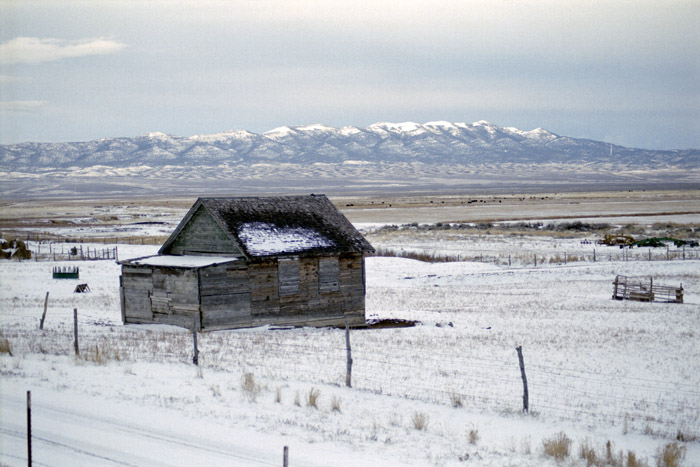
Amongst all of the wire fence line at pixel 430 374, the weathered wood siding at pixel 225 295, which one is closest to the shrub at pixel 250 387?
the wire fence line at pixel 430 374

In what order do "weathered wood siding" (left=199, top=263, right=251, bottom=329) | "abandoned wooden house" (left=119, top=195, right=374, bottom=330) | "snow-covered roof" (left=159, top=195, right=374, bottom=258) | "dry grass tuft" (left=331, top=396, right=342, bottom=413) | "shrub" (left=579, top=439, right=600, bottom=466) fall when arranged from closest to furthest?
"shrub" (left=579, top=439, right=600, bottom=466) < "dry grass tuft" (left=331, top=396, right=342, bottom=413) < "weathered wood siding" (left=199, top=263, right=251, bottom=329) < "abandoned wooden house" (left=119, top=195, right=374, bottom=330) < "snow-covered roof" (left=159, top=195, right=374, bottom=258)

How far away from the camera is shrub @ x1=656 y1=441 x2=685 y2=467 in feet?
36.7

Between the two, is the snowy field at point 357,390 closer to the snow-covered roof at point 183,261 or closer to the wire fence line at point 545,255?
the snow-covered roof at point 183,261

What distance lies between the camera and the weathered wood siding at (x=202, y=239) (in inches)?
1022

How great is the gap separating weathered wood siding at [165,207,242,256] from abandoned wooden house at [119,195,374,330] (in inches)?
1.4

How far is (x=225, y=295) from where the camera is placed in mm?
24844

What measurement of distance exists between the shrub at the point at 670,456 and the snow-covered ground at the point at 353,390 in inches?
7.3

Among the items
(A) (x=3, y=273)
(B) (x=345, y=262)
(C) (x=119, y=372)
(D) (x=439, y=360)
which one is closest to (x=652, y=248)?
(B) (x=345, y=262)

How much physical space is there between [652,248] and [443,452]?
4759cm

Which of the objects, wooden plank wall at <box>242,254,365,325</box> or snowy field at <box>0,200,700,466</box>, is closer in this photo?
snowy field at <box>0,200,700,466</box>

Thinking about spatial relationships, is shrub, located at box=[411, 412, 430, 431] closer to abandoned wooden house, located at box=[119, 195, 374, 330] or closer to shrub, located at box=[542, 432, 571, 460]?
shrub, located at box=[542, 432, 571, 460]

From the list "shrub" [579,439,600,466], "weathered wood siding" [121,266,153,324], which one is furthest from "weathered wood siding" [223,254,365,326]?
"shrub" [579,439,600,466]

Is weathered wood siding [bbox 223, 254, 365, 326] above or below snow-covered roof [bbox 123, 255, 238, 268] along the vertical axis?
below

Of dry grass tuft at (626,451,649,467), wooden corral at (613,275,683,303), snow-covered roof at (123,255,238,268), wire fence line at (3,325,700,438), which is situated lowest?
wooden corral at (613,275,683,303)
